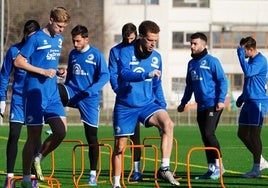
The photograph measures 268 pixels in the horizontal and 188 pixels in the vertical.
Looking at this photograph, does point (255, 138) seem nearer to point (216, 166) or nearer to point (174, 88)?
point (216, 166)

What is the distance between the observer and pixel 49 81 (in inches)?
514

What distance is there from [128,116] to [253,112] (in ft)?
13.0

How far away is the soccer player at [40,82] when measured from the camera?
42.1 ft

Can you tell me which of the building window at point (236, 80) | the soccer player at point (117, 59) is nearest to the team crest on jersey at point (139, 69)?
the soccer player at point (117, 59)

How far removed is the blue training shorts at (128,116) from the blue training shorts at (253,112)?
12.2ft

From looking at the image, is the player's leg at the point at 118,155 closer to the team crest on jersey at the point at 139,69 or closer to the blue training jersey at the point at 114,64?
the team crest on jersey at the point at 139,69

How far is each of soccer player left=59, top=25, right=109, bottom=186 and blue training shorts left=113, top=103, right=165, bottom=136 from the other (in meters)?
1.86

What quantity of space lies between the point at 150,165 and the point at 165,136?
223 inches

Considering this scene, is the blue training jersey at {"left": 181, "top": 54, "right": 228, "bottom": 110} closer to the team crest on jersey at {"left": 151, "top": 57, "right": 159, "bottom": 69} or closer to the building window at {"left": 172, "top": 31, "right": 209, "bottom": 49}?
the team crest on jersey at {"left": 151, "top": 57, "right": 159, "bottom": 69}

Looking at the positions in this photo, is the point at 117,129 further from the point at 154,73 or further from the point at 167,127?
the point at 154,73

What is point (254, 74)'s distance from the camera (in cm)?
1655

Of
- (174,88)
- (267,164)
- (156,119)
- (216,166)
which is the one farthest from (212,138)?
(174,88)

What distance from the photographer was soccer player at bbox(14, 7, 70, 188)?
42.1 ft

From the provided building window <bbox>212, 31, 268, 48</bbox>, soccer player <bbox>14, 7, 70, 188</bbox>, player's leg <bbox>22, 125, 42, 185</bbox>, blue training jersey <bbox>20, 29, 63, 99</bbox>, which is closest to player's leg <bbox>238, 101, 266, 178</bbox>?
soccer player <bbox>14, 7, 70, 188</bbox>
